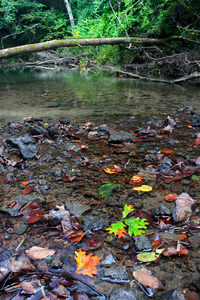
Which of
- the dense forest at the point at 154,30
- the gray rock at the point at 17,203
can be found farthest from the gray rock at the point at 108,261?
the dense forest at the point at 154,30

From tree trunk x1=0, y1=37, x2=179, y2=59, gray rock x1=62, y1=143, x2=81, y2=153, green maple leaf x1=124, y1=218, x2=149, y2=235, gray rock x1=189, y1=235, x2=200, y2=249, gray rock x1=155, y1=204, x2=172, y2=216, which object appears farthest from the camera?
tree trunk x1=0, y1=37, x2=179, y2=59

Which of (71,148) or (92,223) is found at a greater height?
(71,148)

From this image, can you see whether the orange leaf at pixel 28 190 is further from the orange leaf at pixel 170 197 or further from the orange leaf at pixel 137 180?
the orange leaf at pixel 170 197

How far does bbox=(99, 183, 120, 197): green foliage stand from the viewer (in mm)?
1458

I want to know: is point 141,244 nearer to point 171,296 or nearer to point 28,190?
point 171,296

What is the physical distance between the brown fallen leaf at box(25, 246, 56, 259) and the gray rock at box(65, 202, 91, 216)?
30 cm

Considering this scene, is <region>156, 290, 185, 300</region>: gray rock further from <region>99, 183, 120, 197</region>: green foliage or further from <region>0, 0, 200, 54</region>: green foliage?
<region>0, 0, 200, 54</region>: green foliage

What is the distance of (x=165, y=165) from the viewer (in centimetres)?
177

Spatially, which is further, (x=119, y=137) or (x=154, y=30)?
(x=154, y=30)

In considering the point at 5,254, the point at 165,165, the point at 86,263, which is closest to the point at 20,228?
the point at 5,254

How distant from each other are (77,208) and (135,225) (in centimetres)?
40

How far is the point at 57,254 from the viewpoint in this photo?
0.99 m

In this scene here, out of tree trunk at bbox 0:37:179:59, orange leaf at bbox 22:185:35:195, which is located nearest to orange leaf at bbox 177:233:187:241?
orange leaf at bbox 22:185:35:195

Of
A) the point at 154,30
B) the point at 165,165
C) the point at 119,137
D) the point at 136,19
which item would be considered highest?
the point at 136,19
